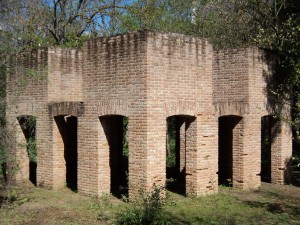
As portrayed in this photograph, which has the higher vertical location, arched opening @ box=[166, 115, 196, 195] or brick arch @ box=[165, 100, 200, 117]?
brick arch @ box=[165, 100, 200, 117]

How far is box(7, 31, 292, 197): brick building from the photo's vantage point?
33.1 feet

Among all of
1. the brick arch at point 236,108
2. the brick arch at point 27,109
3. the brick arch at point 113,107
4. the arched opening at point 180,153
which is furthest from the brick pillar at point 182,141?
the brick arch at point 27,109

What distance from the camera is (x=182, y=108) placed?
10555 mm

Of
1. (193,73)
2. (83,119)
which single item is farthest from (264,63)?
(83,119)

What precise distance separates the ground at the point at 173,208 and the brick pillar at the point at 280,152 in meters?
1.34

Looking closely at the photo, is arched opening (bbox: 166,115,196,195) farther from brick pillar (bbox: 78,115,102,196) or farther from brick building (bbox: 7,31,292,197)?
brick pillar (bbox: 78,115,102,196)

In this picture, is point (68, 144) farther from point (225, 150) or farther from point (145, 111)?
point (225, 150)

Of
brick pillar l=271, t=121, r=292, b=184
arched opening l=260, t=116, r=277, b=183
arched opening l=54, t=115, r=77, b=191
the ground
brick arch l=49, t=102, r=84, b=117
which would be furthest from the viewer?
arched opening l=260, t=116, r=277, b=183

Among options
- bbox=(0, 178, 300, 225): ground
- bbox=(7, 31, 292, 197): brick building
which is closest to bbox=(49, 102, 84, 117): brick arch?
bbox=(7, 31, 292, 197): brick building

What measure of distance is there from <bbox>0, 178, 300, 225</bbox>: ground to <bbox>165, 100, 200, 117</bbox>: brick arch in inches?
83.6

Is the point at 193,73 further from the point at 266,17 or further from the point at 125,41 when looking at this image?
the point at 266,17

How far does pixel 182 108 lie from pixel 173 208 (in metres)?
2.55

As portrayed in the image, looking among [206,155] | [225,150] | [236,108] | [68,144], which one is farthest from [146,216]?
[225,150]

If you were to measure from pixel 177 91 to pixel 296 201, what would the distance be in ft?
14.2
